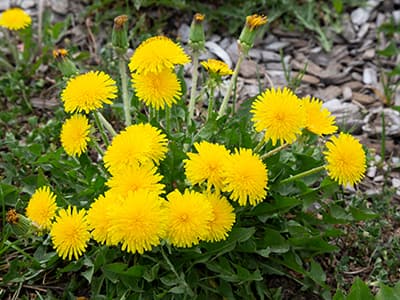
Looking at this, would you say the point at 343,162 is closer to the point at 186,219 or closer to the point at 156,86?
the point at 186,219

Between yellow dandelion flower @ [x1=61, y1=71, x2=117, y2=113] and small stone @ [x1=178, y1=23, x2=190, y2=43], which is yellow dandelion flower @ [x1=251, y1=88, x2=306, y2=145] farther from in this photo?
small stone @ [x1=178, y1=23, x2=190, y2=43]

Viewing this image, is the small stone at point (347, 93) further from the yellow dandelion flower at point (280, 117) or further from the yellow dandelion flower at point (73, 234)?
the yellow dandelion flower at point (73, 234)

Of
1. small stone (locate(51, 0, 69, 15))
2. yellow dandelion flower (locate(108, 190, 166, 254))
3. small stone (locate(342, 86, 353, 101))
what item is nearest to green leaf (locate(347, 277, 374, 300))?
yellow dandelion flower (locate(108, 190, 166, 254))

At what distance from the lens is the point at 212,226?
6.29ft

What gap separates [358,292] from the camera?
2.00 m

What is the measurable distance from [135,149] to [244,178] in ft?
1.14

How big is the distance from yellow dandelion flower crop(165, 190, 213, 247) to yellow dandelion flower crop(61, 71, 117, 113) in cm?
43

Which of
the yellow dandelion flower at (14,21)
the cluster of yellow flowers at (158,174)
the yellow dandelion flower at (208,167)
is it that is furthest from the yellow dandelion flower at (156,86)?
the yellow dandelion flower at (14,21)

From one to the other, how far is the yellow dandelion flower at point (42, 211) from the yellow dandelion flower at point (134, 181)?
27cm

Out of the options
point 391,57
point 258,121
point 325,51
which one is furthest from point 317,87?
point 258,121

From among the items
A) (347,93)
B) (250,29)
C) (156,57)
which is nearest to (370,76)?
(347,93)

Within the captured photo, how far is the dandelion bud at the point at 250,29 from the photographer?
220 cm

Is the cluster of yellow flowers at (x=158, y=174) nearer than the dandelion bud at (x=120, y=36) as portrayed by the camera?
Yes

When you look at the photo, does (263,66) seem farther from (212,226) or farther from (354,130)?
(212,226)
